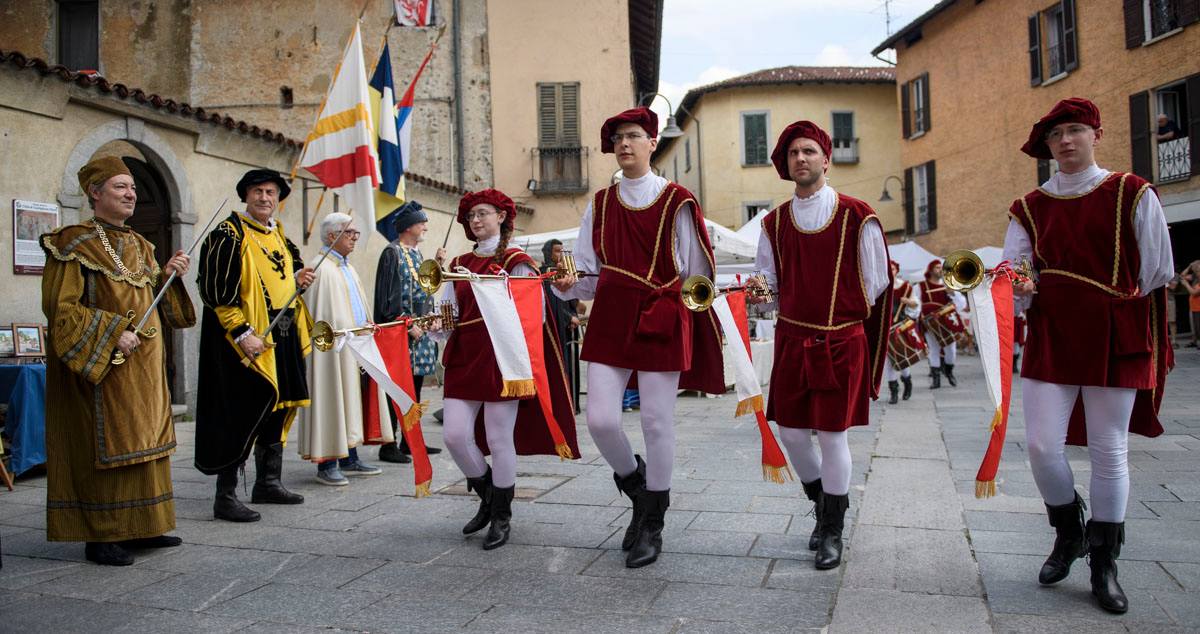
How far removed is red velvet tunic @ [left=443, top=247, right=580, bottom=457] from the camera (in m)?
4.65

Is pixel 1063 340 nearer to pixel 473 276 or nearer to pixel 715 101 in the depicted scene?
pixel 473 276

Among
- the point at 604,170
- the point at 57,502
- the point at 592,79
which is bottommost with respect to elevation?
the point at 57,502

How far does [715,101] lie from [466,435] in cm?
3065

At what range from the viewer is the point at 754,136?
33312 mm

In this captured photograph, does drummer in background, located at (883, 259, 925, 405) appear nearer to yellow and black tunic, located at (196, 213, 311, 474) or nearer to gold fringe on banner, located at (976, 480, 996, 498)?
gold fringe on banner, located at (976, 480, 996, 498)

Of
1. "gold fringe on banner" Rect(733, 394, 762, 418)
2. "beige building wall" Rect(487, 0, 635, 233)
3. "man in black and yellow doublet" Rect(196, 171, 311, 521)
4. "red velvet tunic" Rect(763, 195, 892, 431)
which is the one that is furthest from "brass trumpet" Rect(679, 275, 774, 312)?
"beige building wall" Rect(487, 0, 635, 233)

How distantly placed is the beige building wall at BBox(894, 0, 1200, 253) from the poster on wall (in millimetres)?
17132

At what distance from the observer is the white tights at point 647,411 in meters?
4.26

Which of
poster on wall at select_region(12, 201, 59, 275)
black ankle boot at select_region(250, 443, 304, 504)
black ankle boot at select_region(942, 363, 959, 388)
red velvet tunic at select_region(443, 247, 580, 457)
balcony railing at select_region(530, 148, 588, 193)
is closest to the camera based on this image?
red velvet tunic at select_region(443, 247, 580, 457)

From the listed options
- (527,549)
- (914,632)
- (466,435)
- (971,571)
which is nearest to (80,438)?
(466,435)

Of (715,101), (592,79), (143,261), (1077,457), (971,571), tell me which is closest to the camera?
(971,571)

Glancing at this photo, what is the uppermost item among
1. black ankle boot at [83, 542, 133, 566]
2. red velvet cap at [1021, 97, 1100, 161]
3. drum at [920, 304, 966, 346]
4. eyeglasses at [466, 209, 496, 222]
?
red velvet cap at [1021, 97, 1100, 161]

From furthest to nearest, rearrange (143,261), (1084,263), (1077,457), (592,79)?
1. (592,79)
2. (1077,457)
3. (143,261)
4. (1084,263)

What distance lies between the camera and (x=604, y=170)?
814 inches
